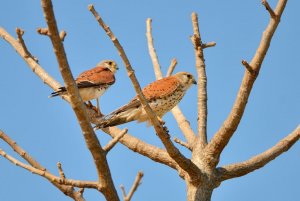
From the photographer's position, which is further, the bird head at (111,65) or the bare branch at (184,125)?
the bird head at (111,65)

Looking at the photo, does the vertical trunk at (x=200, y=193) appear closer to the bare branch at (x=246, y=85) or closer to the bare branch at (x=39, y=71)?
the bare branch at (x=246, y=85)

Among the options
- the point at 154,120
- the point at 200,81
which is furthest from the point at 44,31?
the point at 200,81

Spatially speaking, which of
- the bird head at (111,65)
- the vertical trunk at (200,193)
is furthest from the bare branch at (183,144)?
the bird head at (111,65)

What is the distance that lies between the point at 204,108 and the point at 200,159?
0.66 metres

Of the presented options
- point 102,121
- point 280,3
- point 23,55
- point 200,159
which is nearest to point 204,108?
point 200,159

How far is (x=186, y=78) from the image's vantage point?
6617mm

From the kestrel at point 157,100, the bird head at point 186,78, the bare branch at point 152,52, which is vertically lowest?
the kestrel at point 157,100

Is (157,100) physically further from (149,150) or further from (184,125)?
(149,150)

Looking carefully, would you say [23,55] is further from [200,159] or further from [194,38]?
[200,159]

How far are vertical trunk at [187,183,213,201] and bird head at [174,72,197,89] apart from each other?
6.67 feet

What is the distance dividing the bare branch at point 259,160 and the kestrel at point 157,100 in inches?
48.4

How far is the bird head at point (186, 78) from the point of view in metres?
6.46

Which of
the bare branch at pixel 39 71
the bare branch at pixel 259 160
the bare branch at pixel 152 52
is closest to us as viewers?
the bare branch at pixel 259 160

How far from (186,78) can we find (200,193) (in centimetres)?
233
